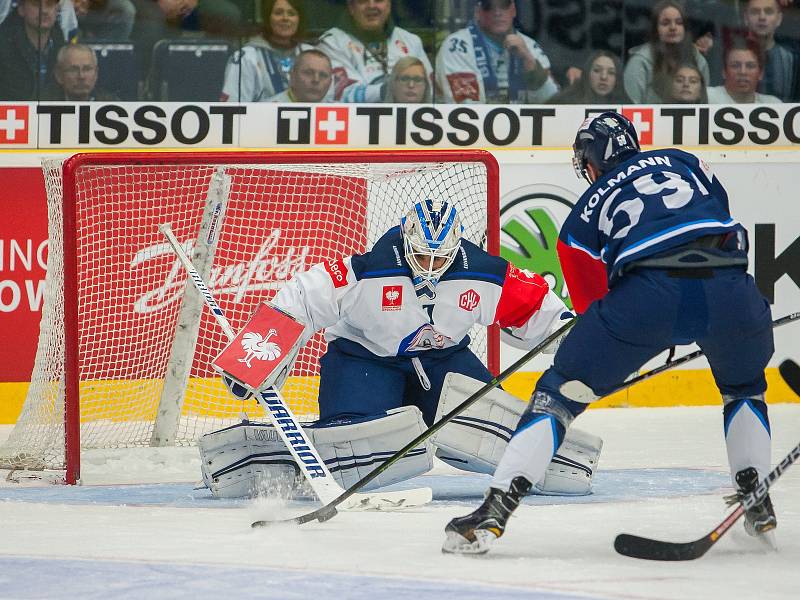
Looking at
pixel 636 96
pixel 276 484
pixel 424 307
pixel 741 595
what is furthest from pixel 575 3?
pixel 741 595

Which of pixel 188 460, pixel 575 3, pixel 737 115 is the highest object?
pixel 575 3

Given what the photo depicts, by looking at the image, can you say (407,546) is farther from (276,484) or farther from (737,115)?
(737,115)

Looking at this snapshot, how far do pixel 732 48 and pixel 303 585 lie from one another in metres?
4.95

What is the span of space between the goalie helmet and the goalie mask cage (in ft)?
2.52

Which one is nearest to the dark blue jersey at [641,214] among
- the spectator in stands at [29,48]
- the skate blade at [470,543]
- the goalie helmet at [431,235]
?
the skate blade at [470,543]

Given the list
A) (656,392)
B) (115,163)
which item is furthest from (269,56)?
(656,392)

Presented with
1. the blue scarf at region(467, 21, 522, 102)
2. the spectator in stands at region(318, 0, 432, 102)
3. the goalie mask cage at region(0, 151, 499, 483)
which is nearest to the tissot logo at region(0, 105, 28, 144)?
the goalie mask cage at region(0, 151, 499, 483)

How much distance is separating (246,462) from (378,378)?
0.47 m

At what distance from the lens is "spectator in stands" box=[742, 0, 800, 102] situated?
6777 mm

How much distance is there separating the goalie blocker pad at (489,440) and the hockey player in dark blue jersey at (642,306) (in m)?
1.02

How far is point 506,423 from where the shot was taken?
4098 mm

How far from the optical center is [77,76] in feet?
Result: 20.8

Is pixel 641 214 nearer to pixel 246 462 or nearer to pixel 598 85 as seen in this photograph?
pixel 246 462

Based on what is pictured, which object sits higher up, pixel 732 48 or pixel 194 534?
pixel 732 48
